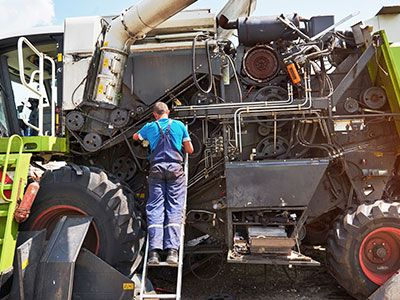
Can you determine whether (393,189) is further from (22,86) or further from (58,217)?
(22,86)

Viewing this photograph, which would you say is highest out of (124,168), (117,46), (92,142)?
(117,46)

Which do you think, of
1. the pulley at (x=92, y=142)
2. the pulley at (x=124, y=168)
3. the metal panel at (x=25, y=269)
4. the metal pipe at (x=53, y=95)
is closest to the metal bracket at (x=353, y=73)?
the pulley at (x=124, y=168)

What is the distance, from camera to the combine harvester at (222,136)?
376cm

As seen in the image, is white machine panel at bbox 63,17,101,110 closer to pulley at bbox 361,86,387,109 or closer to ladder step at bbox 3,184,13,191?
ladder step at bbox 3,184,13,191

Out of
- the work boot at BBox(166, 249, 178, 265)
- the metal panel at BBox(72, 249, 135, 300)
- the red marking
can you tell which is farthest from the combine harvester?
the work boot at BBox(166, 249, 178, 265)

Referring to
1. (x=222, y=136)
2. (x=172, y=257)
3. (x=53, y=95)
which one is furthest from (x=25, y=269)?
(x=222, y=136)

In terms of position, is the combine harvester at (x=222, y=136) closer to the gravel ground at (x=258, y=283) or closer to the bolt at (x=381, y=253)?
the bolt at (x=381, y=253)

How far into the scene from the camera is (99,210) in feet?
12.3

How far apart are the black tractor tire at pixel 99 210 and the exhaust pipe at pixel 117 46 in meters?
1.01

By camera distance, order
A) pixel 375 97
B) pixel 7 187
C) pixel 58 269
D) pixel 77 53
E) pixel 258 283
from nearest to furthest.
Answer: pixel 58 269, pixel 7 187, pixel 375 97, pixel 77 53, pixel 258 283

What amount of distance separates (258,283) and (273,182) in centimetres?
150

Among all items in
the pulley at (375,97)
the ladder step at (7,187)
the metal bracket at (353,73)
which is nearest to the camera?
the ladder step at (7,187)

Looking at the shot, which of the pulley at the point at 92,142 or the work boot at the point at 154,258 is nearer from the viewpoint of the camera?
the work boot at the point at 154,258

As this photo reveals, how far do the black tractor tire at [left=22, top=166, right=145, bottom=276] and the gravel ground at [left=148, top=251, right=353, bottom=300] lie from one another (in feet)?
2.62
